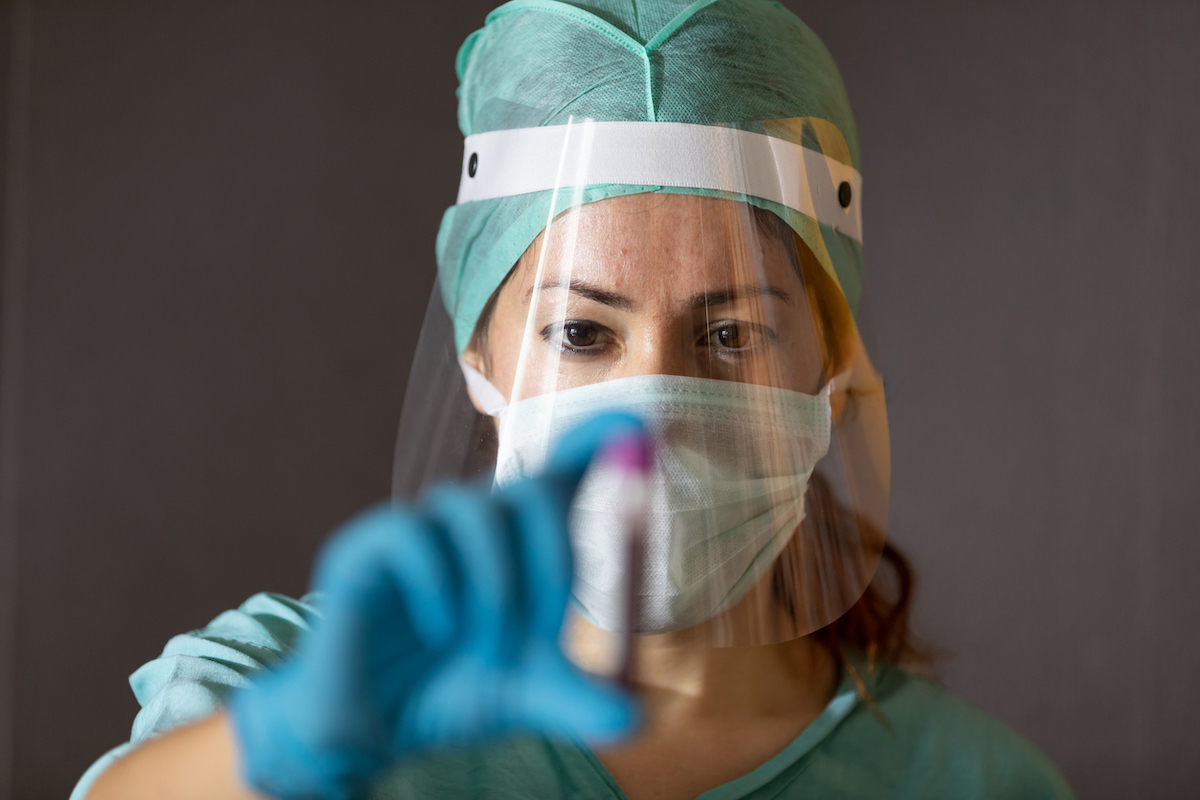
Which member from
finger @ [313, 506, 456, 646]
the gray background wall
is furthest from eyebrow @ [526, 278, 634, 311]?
the gray background wall

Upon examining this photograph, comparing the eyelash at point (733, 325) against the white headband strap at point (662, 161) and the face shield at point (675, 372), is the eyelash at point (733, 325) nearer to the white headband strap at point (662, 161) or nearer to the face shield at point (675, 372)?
the face shield at point (675, 372)

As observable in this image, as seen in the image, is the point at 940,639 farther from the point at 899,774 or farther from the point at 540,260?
the point at 540,260

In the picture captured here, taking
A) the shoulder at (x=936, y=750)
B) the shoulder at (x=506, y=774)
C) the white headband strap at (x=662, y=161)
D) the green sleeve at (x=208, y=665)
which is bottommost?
the shoulder at (x=936, y=750)

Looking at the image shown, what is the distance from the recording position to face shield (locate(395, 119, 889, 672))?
0.78 metres

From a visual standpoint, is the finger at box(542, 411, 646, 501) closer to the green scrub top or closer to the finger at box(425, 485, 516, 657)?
the finger at box(425, 485, 516, 657)

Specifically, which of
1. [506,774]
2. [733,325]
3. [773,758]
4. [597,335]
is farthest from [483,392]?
[773,758]

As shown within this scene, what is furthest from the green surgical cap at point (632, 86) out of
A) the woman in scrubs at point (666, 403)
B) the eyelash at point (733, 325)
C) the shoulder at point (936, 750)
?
the shoulder at point (936, 750)

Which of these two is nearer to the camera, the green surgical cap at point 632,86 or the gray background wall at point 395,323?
the green surgical cap at point 632,86

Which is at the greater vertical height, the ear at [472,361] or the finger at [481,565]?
the ear at [472,361]

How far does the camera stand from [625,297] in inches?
31.1

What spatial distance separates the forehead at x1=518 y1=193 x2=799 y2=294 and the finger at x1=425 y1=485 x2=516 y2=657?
0.34 m

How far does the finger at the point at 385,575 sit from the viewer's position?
0.46 metres

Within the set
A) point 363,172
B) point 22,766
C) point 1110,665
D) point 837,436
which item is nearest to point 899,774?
point 837,436

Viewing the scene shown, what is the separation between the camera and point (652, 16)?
0.89m
